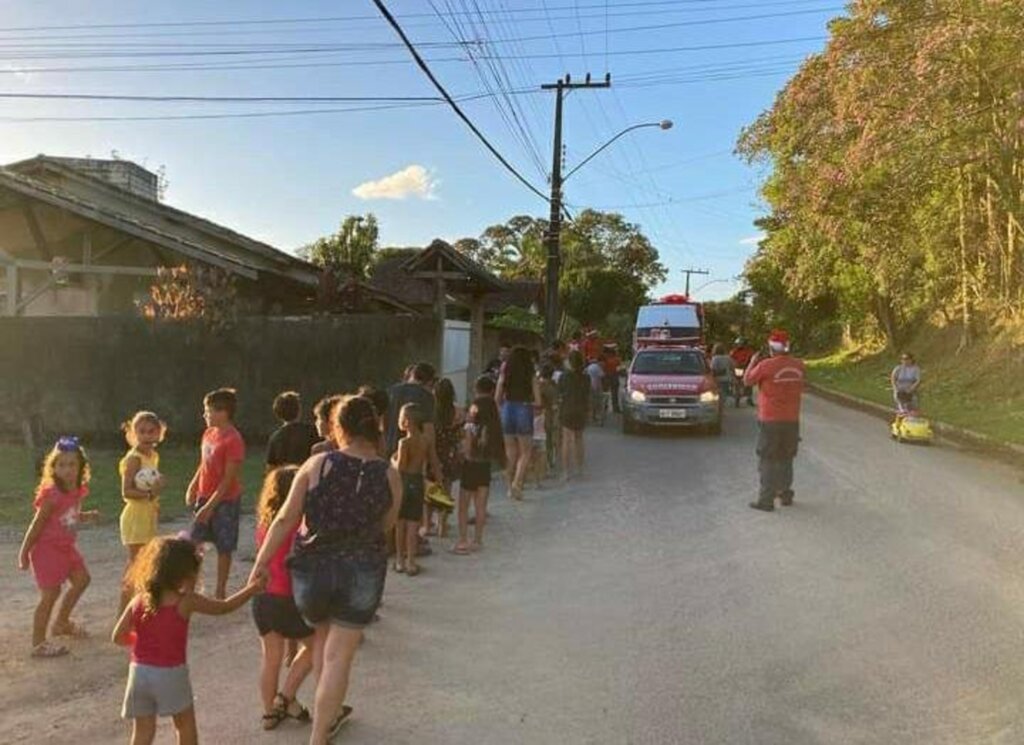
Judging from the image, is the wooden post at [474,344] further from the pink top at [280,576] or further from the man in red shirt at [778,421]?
the pink top at [280,576]

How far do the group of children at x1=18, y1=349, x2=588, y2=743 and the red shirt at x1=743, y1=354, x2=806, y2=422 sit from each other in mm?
3068

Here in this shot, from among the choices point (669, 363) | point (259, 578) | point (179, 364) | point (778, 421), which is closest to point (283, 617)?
point (259, 578)

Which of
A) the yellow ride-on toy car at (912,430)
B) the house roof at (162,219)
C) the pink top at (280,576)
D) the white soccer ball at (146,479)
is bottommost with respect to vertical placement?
the yellow ride-on toy car at (912,430)

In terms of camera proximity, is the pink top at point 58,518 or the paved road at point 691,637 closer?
the paved road at point 691,637

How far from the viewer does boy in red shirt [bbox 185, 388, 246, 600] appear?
5840mm

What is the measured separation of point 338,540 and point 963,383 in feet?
81.8

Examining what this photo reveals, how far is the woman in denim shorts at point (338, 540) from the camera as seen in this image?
376 cm

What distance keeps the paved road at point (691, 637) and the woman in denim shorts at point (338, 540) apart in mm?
551

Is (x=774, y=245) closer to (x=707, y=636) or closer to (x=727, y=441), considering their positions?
(x=727, y=441)

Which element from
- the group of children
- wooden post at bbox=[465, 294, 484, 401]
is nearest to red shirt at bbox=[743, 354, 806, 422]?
the group of children

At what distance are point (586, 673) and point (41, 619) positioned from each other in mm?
3134

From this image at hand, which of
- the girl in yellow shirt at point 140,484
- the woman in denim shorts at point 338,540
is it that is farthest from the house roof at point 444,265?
the woman in denim shorts at point 338,540

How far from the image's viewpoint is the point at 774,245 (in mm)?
40531

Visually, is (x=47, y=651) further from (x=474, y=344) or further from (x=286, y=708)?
(x=474, y=344)
